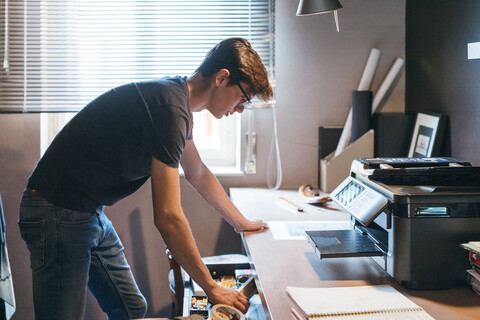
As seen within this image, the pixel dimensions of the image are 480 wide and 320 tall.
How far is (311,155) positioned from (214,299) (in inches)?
64.4

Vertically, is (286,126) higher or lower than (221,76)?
lower

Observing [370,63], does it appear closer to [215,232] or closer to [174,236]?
[215,232]

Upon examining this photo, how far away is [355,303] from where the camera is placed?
1254 millimetres

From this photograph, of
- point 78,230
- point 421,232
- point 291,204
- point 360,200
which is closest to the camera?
point 421,232

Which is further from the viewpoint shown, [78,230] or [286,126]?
[286,126]

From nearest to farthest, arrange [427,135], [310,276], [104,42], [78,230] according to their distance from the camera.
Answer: [310,276] < [78,230] < [427,135] < [104,42]

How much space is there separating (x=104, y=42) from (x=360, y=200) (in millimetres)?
1831

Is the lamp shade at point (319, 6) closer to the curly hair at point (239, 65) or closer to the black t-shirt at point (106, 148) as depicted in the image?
the curly hair at point (239, 65)

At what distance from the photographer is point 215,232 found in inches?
117

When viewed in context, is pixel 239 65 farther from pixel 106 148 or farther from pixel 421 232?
pixel 421 232

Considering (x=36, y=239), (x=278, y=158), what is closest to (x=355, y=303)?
(x=36, y=239)

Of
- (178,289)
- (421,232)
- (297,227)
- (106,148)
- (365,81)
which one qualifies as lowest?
(178,289)

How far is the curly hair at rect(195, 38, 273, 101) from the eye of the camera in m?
1.67

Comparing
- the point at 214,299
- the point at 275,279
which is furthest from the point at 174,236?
the point at 275,279
